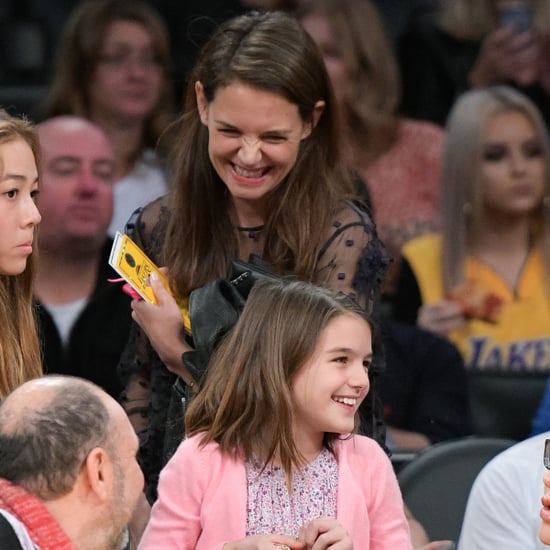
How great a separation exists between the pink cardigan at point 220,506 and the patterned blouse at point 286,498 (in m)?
0.02

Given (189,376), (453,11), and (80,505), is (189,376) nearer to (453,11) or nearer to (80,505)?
(80,505)

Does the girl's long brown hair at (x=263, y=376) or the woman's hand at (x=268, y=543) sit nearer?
the woman's hand at (x=268, y=543)

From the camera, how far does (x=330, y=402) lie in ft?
10.9

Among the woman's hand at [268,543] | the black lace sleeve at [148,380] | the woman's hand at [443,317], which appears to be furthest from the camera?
the woman's hand at [443,317]

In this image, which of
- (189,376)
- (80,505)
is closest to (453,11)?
(189,376)

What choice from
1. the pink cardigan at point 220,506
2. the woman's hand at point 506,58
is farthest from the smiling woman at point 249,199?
the woman's hand at point 506,58

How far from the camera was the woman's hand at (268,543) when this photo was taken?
312 cm

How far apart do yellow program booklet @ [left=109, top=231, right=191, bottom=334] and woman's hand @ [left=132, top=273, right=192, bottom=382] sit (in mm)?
18

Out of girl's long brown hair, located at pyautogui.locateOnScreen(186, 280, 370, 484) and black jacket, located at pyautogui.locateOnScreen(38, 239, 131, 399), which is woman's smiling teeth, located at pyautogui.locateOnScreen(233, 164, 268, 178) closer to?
girl's long brown hair, located at pyautogui.locateOnScreen(186, 280, 370, 484)

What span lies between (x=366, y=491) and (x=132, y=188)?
276 centimetres

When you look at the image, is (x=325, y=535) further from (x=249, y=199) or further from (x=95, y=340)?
(x=95, y=340)

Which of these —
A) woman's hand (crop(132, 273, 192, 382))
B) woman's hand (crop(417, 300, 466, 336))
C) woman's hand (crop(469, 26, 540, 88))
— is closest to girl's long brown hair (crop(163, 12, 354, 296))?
woman's hand (crop(132, 273, 192, 382))

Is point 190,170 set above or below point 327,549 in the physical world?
above

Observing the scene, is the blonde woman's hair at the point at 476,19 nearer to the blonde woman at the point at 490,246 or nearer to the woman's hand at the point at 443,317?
the blonde woman at the point at 490,246
